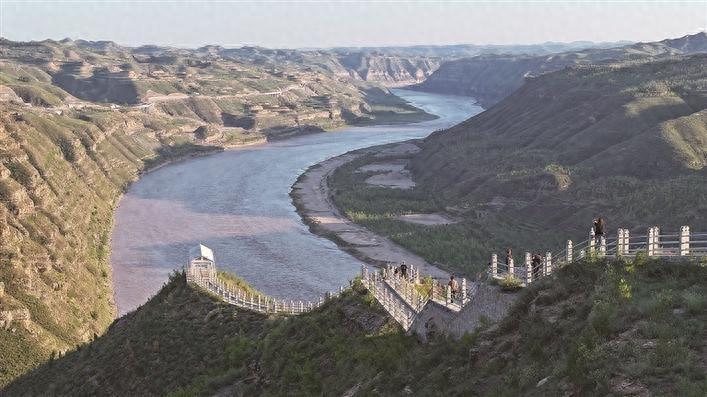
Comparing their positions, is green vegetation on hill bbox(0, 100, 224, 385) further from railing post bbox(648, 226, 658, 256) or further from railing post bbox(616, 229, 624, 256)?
railing post bbox(648, 226, 658, 256)

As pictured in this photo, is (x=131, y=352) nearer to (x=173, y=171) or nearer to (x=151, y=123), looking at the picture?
(x=173, y=171)

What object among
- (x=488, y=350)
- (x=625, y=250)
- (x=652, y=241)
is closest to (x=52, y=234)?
(x=488, y=350)

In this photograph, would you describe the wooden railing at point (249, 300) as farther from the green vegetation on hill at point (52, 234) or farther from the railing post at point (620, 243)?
the green vegetation on hill at point (52, 234)

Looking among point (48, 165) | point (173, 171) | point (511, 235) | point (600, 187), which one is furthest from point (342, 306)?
point (173, 171)

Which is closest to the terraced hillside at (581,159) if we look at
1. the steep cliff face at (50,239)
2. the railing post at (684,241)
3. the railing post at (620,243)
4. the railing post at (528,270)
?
the steep cliff face at (50,239)

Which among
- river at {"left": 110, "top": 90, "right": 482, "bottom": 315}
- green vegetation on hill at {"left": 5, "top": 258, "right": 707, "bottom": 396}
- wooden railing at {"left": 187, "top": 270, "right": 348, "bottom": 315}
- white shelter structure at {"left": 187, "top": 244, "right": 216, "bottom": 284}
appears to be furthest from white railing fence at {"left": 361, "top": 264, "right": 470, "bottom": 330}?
river at {"left": 110, "top": 90, "right": 482, "bottom": 315}

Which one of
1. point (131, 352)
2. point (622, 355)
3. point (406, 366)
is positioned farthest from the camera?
point (131, 352)
